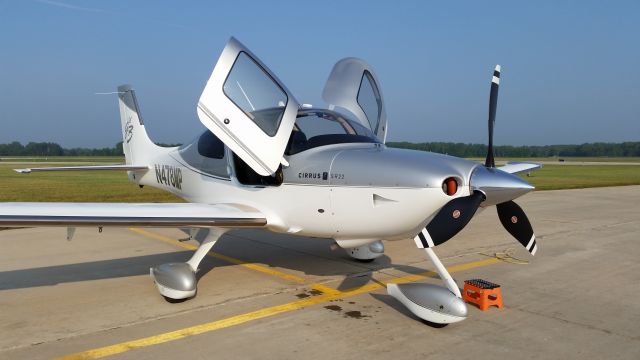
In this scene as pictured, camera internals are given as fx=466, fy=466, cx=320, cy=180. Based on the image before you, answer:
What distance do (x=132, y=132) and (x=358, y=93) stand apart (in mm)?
5329

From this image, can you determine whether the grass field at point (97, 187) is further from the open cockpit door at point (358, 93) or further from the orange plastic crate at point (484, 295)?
the orange plastic crate at point (484, 295)

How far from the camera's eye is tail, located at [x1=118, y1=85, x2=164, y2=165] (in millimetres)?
9297

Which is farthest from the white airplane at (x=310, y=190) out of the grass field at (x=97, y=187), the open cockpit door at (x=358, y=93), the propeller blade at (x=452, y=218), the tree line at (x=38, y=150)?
the tree line at (x=38, y=150)

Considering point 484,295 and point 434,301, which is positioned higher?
point 434,301

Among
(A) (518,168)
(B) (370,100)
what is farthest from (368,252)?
(A) (518,168)

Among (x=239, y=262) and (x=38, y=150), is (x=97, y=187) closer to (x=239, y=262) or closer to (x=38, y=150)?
(x=239, y=262)

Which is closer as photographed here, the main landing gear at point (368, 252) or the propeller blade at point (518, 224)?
the propeller blade at point (518, 224)

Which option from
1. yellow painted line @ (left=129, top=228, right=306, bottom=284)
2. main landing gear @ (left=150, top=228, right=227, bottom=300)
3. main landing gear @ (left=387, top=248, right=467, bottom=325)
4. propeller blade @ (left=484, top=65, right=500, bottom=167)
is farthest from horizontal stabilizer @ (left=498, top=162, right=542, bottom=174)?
main landing gear @ (left=150, top=228, right=227, bottom=300)

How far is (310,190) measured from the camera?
16.6ft

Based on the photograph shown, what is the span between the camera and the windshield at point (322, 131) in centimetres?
538

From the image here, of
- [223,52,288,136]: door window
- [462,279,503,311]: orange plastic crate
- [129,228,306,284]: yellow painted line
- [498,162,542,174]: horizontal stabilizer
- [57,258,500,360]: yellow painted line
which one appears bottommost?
[129,228,306,284]: yellow painted line

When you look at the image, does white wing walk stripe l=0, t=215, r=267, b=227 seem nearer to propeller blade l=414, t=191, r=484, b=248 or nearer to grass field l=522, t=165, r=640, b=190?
propeller blade l=414, t=191, r=484, b=248

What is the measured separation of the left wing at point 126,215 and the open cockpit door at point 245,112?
→ 65 cm

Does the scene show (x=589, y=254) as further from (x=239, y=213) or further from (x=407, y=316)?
(x=239, y=213)
